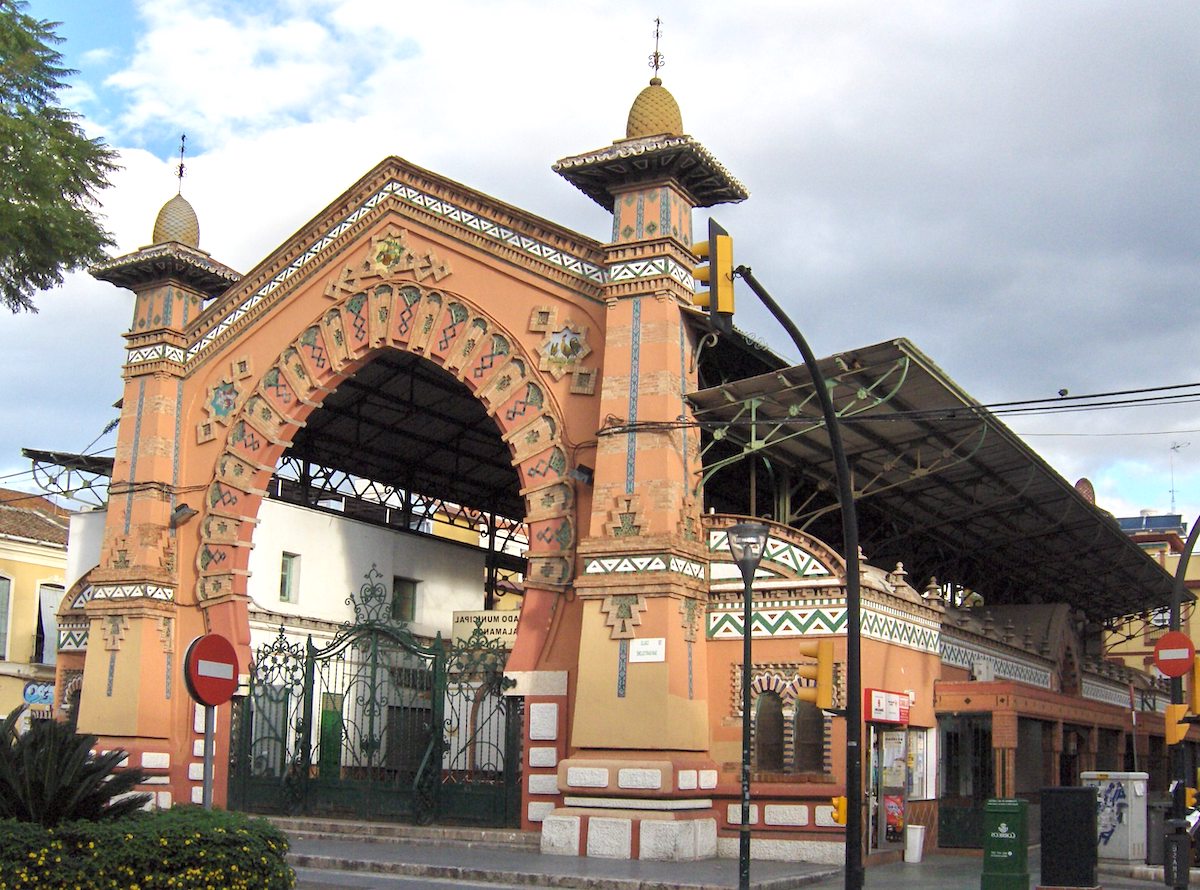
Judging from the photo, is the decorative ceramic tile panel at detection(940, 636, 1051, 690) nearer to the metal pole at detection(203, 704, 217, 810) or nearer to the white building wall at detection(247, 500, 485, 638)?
the white building wall at detection(247, 500, 485, 638)

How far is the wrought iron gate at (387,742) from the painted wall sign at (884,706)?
6218 millimetres

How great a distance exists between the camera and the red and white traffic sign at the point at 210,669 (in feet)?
40.8

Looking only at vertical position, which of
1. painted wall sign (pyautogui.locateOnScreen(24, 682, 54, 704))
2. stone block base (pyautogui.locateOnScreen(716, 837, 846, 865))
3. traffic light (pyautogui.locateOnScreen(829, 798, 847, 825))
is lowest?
stone block base (pyautogui.locateOnScreen(716, 837, 846, 865))

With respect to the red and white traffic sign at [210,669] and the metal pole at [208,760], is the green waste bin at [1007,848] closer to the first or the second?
the red and white traffic sign at [210,669]

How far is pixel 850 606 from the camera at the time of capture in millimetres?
17203

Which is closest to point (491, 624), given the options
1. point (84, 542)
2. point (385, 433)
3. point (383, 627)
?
point (383, 627)

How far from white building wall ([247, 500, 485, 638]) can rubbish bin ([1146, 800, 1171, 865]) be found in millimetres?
17921

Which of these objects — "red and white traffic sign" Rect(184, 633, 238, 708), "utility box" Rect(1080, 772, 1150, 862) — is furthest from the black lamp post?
"utility box" Rect(1080, 772, 1150, 862)

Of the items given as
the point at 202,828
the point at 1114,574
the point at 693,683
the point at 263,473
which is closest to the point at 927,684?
the point at 693,683

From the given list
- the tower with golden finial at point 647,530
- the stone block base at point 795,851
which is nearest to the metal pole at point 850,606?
the stone block base at point 795,851

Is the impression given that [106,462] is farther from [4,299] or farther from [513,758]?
[4,299]

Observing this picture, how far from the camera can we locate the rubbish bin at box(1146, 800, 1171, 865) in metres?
21.5

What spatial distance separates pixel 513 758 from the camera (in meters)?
24.8

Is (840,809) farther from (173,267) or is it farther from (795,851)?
(173,267)
